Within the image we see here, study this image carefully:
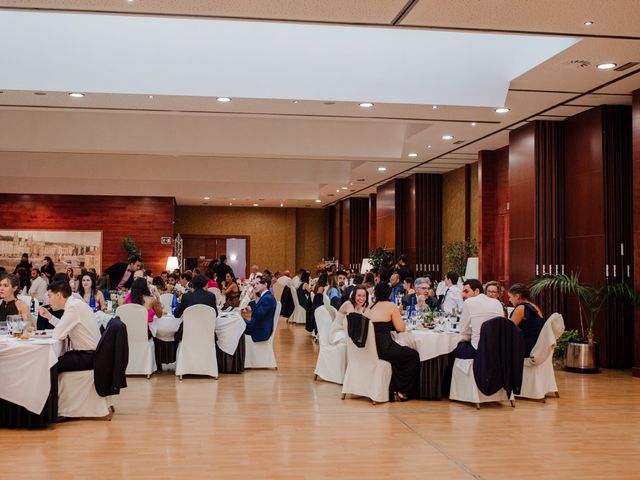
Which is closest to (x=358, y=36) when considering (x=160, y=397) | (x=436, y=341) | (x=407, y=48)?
(x=407, y=48)

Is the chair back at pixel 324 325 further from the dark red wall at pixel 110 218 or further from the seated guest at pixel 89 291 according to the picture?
the dark red wall at pixel 110 218

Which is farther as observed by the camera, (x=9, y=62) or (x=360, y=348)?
(x=9, y=62)

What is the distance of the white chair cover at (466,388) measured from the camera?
7.55 meters

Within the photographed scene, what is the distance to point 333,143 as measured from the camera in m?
13.6

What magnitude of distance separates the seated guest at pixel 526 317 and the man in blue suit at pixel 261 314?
326cm

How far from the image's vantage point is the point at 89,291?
9.41 meters

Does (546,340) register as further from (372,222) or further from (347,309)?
(372,222)

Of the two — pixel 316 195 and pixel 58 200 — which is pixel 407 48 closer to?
pixel 316 195

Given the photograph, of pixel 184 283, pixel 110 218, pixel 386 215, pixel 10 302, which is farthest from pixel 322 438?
pixel 110 218

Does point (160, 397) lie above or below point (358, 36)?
below

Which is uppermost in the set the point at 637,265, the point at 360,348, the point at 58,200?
the point at 58,200

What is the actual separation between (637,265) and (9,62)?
858 centimetres

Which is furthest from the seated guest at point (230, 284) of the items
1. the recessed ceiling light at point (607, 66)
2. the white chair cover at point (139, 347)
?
the recessed ceiling light at point (607, 66)

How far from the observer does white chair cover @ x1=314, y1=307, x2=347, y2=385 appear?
29.1ft
